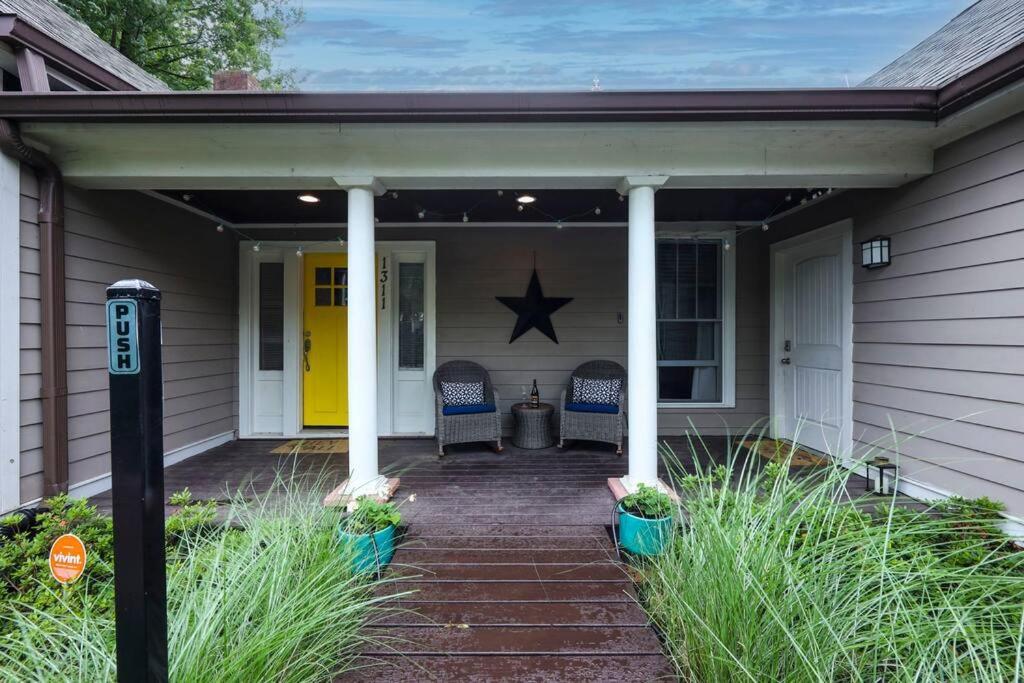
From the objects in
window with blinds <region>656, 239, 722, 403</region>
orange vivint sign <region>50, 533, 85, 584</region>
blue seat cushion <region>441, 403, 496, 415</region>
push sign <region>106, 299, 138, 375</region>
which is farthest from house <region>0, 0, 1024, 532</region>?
push sign <region>106, 299, 138, 375</region>

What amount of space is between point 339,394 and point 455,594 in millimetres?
3413

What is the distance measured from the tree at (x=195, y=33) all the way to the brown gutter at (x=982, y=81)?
11.2 metres

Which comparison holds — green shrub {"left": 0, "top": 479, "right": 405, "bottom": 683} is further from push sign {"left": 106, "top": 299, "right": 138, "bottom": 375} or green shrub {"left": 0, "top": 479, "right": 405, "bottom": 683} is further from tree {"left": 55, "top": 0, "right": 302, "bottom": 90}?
tree {"left": 55, "top": 0, "right": 302, "bottom": 90}

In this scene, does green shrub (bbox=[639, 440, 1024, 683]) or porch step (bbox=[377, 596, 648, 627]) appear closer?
green shrub (bbox=[639, 440, 1024, 683])

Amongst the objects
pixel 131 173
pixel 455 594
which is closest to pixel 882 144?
pixel 455 594

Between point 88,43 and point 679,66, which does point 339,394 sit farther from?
point 679,66

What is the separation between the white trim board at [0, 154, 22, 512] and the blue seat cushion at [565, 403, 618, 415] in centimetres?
393

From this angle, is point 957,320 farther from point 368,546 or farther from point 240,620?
point 240,620

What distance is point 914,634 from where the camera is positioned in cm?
127

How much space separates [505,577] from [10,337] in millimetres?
3244

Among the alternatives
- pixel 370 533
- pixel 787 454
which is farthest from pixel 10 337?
pixel 787 454

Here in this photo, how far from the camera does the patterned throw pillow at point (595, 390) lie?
462cm

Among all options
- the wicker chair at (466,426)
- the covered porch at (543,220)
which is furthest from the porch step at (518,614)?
the wicker chair at (466,426)

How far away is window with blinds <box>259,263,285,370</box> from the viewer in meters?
5.15
